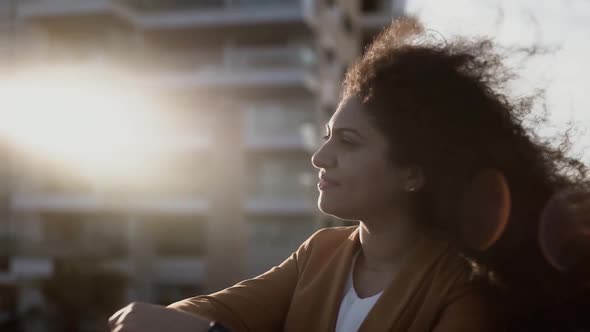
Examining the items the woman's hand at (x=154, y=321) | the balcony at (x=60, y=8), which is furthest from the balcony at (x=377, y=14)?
the woman's hand at (x=154, y=321)

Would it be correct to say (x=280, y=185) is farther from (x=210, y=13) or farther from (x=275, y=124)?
(x=210, y=13)

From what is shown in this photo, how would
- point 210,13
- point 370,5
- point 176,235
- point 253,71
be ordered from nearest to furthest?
point 253,71 < point 210,13 < point 176,235 < point 370,5

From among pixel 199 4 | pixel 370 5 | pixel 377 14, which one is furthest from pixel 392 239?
pixel 370 5

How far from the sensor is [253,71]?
12.3 meters

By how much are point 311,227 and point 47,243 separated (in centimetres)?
601

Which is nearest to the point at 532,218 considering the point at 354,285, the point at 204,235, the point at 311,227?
the point at 354,285

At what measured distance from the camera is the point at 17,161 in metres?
14.1

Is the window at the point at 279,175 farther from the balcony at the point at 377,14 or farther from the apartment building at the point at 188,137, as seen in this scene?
the balcony at the point at 377,14

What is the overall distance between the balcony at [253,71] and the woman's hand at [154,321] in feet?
35.8

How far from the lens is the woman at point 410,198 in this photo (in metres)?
1.30

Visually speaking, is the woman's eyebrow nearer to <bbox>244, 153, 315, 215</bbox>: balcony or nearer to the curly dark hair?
the curly dark hair

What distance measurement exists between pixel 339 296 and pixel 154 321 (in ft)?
1.49

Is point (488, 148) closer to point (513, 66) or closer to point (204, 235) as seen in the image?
point (513, 66)

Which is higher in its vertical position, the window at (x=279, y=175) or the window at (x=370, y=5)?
the window at (x=370, y=5)
